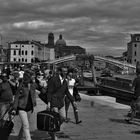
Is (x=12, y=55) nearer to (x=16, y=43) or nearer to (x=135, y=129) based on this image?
(x=16, y=43)

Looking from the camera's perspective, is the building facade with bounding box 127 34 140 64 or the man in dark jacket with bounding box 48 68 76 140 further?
the building facade with bounding box 127 34 140 64

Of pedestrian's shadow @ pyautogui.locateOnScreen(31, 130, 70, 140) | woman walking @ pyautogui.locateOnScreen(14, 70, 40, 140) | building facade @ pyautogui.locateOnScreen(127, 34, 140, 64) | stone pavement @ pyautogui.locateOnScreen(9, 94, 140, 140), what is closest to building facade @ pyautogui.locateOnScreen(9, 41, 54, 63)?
building facade @ pyautogui.locateOnScreen(127, 34, 140, 64)

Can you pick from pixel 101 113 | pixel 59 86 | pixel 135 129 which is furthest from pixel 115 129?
pixel 101 113

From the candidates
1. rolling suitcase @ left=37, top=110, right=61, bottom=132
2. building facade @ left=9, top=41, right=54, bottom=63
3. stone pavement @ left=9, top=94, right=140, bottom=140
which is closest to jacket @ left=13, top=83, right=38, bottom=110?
rolling suitcase @ left=37, top=110, right=61, bottom=132

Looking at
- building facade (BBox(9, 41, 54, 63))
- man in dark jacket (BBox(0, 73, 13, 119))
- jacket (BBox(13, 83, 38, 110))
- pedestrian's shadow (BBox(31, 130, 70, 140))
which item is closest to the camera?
jacket (BBox(13, 83, 38, 110))

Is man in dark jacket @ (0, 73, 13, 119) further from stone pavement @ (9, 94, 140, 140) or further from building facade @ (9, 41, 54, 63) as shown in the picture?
building facade @ (9, 41, 54, 63)

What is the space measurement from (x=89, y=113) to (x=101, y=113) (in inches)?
15.9

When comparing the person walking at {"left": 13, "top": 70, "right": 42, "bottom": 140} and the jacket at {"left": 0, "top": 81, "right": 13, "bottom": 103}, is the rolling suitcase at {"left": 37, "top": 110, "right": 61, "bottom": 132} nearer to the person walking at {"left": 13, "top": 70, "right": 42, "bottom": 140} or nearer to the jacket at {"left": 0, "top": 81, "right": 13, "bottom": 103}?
the person walking at {"left": 13, "top": 70, "right": 42, "bottom": 140}

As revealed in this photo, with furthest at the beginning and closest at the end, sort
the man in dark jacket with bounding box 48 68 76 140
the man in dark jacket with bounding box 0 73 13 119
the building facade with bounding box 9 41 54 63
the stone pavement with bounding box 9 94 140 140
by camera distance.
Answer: the building facade with bounding box 9 41 54 63, the man in dark jacket with bounding box 0 73 13 119, the stone pavement with bounding box 9 94 140 140, the man in dark jacket with bounding box 48 68 76 140

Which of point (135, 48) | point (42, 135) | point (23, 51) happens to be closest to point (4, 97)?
point (42, 135)

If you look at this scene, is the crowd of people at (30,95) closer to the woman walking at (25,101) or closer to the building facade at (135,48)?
the woman walking at (25,101)

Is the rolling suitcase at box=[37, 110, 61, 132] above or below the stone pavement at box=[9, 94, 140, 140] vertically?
above

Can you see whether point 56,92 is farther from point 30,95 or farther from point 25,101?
point 25,101

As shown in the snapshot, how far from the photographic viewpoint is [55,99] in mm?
7395
